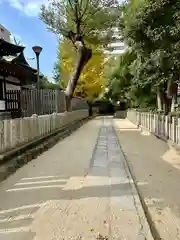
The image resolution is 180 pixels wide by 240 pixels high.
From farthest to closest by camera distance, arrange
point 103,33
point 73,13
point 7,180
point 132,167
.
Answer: point 103,33 → point 73,13 → point 132,167 → point 7,180

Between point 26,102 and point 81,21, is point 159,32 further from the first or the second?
point 81,21

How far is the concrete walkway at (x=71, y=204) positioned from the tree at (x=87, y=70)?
2905 centimetres

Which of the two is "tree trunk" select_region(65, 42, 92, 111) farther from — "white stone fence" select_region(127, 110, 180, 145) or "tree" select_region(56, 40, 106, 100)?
"tree" select_region(56, 40, 106, 100)

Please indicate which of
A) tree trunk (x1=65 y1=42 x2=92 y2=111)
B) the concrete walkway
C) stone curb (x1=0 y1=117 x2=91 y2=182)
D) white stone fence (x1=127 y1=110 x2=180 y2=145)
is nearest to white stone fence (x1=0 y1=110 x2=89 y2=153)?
stone curb (x1=0 y1=117 x2=91 y2=182)

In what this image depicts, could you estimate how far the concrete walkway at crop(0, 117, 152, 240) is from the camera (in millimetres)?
4195

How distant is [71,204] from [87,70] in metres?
34.8

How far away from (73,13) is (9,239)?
2383 centimetres

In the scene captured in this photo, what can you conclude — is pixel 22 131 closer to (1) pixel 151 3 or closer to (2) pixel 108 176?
(2) pixel 108 176

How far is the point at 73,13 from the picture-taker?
26.1 meters

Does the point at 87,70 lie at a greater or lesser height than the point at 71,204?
greater

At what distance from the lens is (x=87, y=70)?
3947cm

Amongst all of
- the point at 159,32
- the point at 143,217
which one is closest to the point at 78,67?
the point at 159,32

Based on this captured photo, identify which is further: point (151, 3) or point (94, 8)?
point (94, 8)

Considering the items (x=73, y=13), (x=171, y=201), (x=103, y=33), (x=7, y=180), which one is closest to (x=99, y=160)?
(x=7, y=180)
